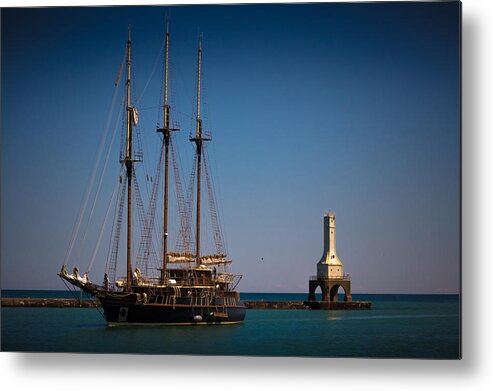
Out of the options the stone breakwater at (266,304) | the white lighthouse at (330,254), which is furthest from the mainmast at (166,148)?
the stone breakwater at (266,304)

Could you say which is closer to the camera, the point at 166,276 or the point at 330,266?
the point at 330,266

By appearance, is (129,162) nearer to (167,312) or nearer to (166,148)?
(166,148)

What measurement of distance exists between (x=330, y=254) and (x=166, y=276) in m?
3.94

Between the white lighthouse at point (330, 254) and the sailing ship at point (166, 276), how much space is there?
3.46 ft

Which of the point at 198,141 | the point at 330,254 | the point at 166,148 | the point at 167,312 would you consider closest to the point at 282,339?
the point at 330,254

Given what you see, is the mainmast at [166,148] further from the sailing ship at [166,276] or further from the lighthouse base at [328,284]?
the lighthouse base at [328,284]

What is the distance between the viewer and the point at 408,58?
988cm

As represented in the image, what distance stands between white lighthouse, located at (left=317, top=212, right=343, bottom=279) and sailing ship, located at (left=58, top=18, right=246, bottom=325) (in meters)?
1.06

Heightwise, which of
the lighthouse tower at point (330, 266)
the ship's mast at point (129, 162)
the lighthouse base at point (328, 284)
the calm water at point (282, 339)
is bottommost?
the calm water at point (282, 339)

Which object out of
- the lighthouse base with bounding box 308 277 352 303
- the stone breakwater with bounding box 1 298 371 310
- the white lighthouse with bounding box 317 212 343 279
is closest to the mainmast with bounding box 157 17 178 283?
the lighthouse base with bounding box 308 277 352 303

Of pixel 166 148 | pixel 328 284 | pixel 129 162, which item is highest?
pixel 166 148

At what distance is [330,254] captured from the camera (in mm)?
10938

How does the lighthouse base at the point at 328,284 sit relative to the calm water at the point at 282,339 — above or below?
above

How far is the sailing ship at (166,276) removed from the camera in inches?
453
